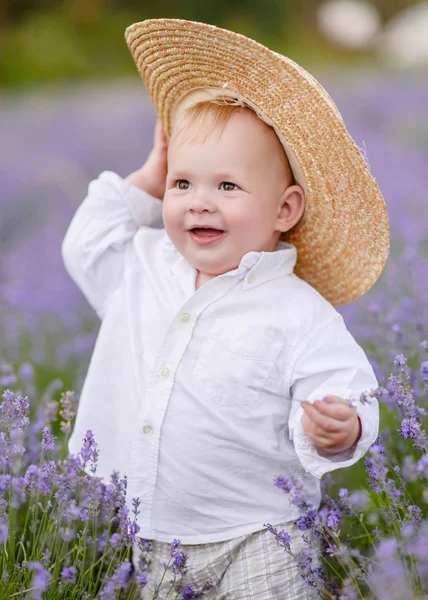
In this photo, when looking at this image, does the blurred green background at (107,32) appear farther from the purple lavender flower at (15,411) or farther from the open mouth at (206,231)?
the purple lavender flower at (15,411)

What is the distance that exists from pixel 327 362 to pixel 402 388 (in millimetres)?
186

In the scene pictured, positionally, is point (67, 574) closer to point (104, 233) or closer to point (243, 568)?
point (243, 568)

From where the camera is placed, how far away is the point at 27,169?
7.60m

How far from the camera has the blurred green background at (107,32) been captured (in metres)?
13.7

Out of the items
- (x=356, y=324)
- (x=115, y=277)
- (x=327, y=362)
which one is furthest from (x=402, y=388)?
(x=356, y=324)

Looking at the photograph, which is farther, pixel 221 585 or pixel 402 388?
pixel 221 585

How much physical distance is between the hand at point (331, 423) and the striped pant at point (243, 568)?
0.34 meters

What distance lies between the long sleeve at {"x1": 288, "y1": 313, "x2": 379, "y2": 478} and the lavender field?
0.06 m

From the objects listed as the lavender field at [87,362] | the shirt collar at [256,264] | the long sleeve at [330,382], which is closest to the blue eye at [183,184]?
the shirt collar at [256,264]

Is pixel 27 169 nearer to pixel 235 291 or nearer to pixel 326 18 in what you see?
pixel 235 291

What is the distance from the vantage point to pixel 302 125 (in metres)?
1.87

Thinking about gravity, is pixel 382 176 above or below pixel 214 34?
above

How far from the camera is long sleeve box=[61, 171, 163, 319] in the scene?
2.20m

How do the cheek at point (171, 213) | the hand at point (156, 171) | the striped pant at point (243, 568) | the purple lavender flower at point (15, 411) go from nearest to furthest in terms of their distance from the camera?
1. the purple lavender flower at point (15, 411)
2. the striped pant at point (243, 568)
3. the cheek at point (171, 213)
4. the hand at point (156, 171)
